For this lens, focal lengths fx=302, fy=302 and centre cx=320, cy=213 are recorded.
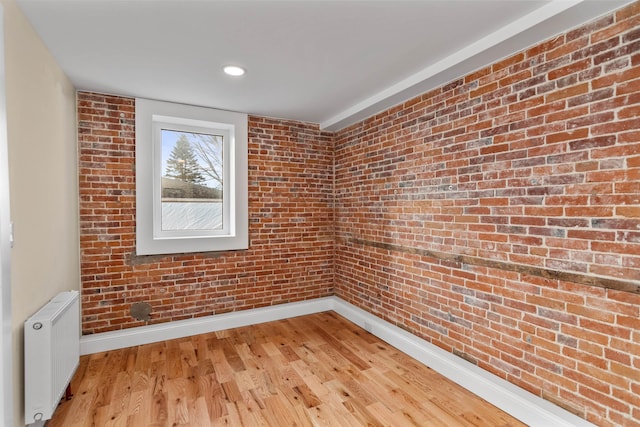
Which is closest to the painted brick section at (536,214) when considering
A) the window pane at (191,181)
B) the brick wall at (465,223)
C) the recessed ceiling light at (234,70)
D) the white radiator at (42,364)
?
the brick wall at (465,223)

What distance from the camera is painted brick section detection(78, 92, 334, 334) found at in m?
2.90

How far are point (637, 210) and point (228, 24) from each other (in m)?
2.44

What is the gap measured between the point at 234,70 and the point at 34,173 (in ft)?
4.97

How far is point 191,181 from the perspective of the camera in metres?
3.40

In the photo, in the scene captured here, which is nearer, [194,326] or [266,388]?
[266,388]

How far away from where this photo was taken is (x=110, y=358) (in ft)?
9.07

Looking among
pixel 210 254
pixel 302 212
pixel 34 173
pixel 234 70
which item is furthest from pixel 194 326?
pixel 234 70

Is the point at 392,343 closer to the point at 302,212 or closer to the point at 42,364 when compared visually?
the point at 302,212

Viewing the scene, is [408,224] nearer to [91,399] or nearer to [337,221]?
[337,221]

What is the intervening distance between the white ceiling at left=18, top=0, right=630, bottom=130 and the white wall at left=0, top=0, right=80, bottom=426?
0.19m

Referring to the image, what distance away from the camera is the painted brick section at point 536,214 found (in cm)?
157

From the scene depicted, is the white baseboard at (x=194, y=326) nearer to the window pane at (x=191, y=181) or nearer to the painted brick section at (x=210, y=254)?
the painted brick section at (x=210, y=254)

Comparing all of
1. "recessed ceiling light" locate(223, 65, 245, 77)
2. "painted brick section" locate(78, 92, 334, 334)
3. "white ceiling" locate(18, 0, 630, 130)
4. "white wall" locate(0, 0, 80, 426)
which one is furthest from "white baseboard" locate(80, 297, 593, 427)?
"recessed ceiling light" locate(223, 65, 245, 77)

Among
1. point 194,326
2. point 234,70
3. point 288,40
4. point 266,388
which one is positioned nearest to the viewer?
point 288,40
